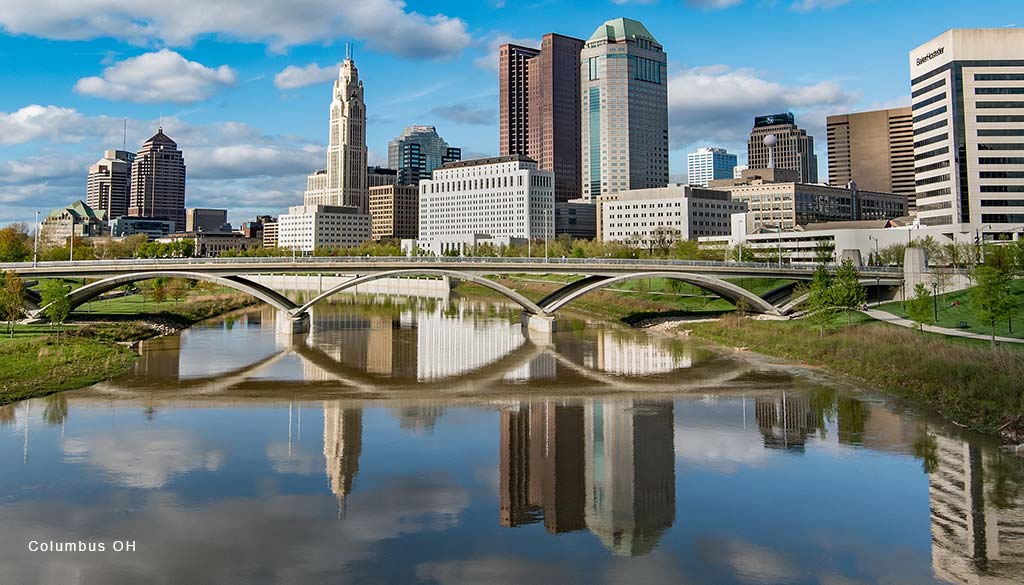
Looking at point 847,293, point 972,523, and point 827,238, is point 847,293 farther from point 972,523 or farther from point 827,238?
point 827,238

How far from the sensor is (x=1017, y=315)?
Answer: 46.7 metres

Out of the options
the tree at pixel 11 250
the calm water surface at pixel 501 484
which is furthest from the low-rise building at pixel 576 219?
the calm water surface at pixel 501 484

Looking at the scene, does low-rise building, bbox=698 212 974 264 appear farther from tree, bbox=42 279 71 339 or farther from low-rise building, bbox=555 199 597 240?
tree, bbox=42 279 71 339

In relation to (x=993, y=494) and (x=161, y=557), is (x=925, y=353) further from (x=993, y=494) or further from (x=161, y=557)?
(x=161, y=557)

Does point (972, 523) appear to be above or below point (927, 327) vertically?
below

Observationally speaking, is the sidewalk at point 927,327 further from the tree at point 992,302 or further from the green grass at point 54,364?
the green grass at point 54,364

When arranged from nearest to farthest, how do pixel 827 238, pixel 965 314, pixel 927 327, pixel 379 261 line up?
1. pixel 927 327
2. pixel 965 314
3. pixel 379 261
4. pixel 827 238

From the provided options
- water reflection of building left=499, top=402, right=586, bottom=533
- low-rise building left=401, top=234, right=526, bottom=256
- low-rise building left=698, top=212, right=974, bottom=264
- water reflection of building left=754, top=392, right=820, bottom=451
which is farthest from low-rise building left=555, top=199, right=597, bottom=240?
water reflection of building left=499, top=402, right=586, bottom=533

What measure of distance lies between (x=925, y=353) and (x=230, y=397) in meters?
33.0

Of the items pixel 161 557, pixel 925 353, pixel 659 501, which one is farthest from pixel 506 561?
pixel 925 353

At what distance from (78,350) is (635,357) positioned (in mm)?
33186

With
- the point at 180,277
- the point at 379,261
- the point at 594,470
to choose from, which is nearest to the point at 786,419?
the point at 594,470

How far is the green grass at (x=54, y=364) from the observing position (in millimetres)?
33938

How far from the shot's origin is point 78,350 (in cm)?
4306
